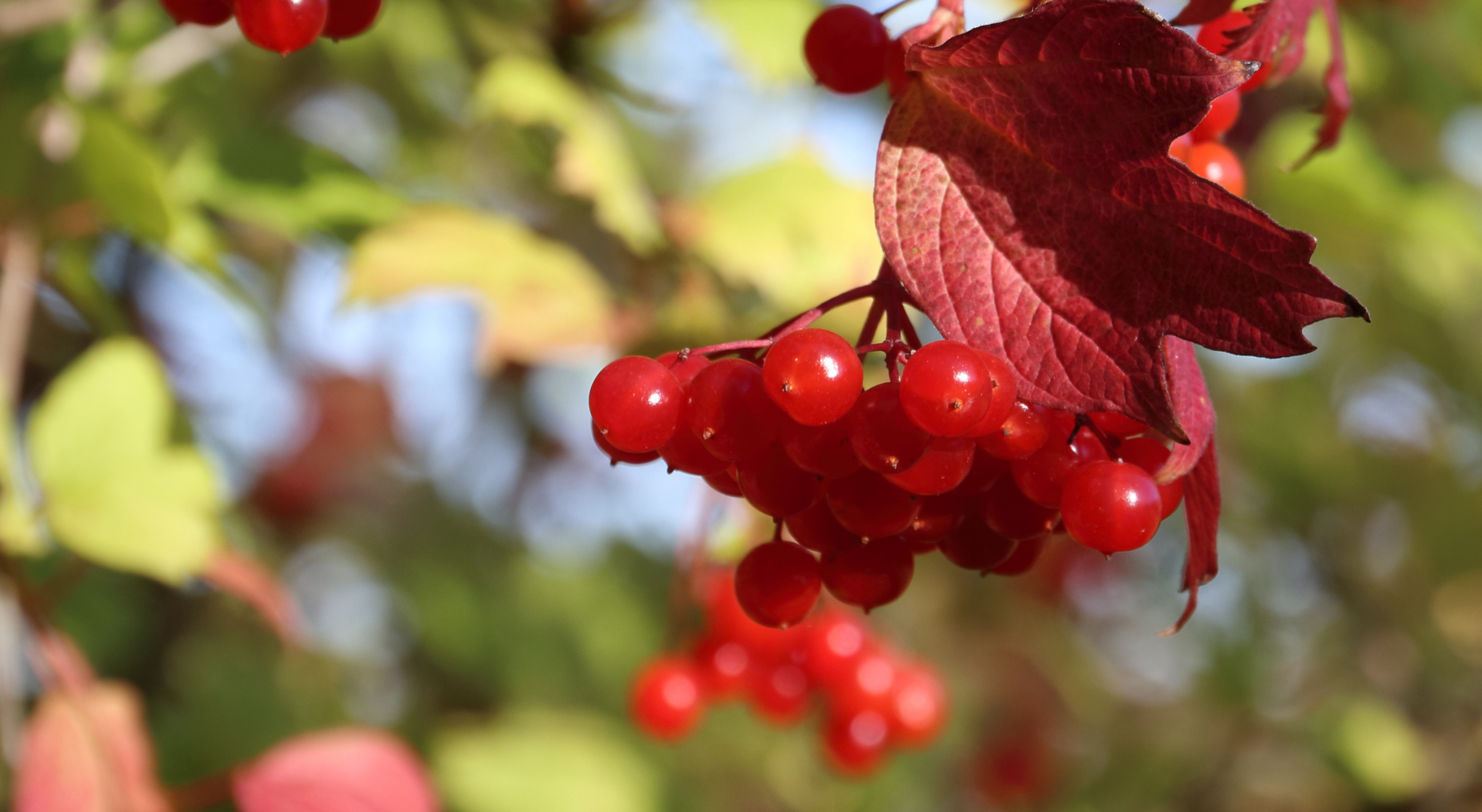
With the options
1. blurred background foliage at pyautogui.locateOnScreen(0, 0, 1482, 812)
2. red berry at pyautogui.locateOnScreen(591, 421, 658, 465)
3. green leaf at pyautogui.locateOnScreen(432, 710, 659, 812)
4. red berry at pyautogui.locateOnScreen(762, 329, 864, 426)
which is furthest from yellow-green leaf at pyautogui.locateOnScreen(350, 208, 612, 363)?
green leaf at pyautogui.locateOnScreen(432, 710, 659, 812)

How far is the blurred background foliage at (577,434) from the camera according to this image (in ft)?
3.26

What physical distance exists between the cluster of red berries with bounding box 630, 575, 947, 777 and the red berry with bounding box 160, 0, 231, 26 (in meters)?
A: 0.76

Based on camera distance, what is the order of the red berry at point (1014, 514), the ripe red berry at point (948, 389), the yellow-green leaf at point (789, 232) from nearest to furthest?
the ripe red berry at point (948, 389) < the red berry at point (1014, 514) < the yellow-green leaf at point (789, 232)

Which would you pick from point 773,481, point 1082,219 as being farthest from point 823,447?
point 1082,219

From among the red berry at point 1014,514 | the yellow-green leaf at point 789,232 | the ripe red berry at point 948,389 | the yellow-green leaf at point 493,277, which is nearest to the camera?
the ripe red berry at point 948,389

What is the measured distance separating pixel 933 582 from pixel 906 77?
209cm

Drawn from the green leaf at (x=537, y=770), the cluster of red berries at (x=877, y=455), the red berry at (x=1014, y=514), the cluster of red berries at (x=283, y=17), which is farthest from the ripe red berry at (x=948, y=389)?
the green leaf at (x=537, y=770)

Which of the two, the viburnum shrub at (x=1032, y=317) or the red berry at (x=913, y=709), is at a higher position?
the viburnum shrub at (x=1032, y=317)

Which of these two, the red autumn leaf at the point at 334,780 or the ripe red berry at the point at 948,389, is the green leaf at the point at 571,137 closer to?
the red autumn leaf at the point at 334,780

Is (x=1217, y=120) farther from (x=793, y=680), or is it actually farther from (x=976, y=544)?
(x=793, y=680)

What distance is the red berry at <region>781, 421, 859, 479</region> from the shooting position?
1.58 feet

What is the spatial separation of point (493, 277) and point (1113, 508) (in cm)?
67

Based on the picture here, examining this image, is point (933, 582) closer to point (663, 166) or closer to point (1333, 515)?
point (1333, 515)

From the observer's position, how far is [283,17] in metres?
0.53
